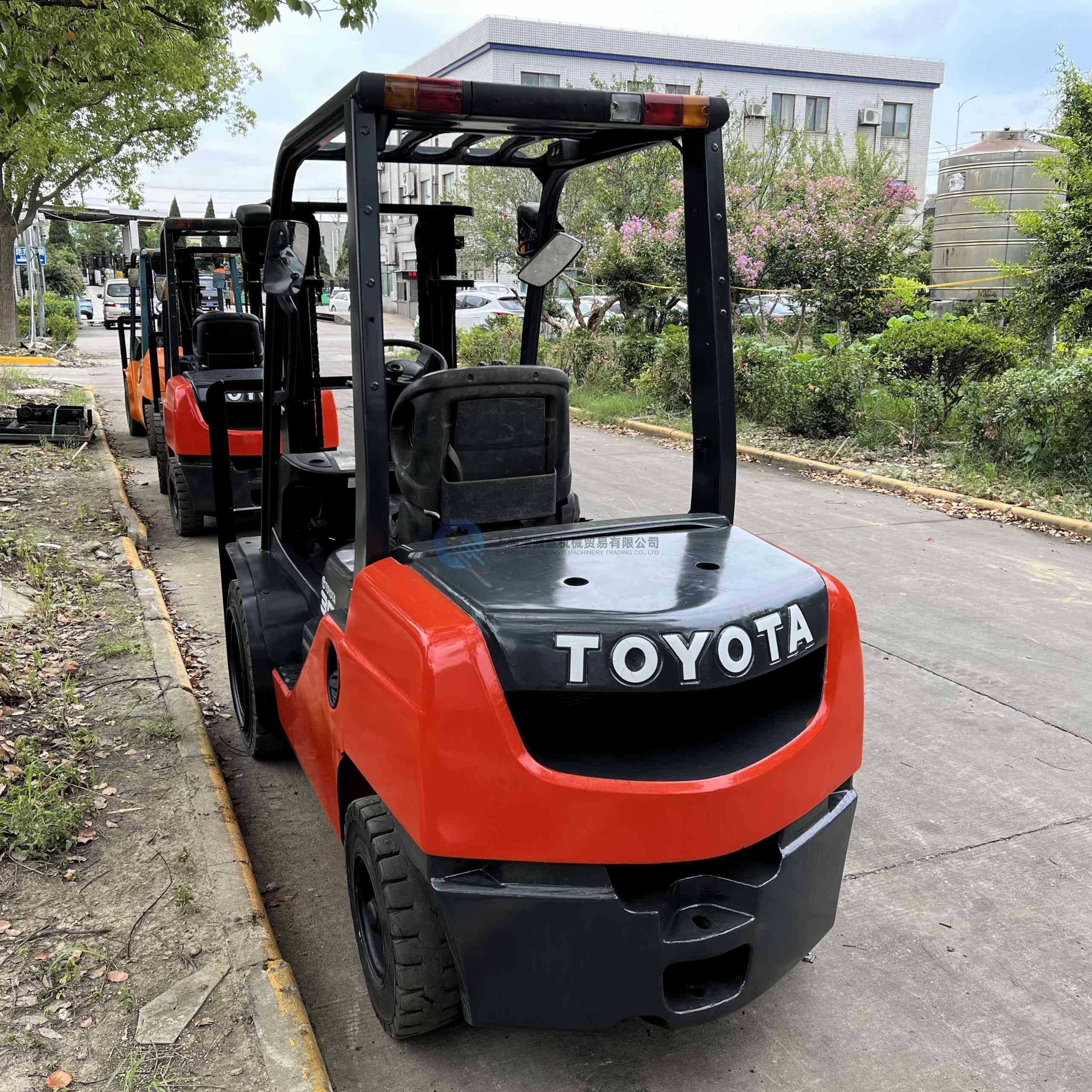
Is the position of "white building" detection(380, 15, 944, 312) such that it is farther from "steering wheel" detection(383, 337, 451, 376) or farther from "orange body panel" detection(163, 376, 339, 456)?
"steering wheel" detection(383, 337, 451, 376)

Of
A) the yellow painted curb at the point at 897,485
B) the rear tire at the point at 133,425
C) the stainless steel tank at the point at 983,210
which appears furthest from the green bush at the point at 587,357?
the rear tire at the point at 133,425

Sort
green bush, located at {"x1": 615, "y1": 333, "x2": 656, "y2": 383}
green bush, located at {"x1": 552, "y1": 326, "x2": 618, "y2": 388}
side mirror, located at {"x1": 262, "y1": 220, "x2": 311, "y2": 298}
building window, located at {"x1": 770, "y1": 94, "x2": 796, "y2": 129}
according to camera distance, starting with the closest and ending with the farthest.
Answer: side mirror, located at {"x1": 262, "y1": 220, "x2": 311, "y2": 298} < green bush, located at {"x1": 615, "y1": 333, "x2": 656, "y2": 383} < green bush, located at {"x1": 552, "y1": 326, "x2": 618, "y2": 388} < building window, located at {"x1": 770, "y1": 94, "x2": 796, "y2": 129}

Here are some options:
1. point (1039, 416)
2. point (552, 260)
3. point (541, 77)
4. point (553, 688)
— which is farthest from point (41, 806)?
point (541, 77)

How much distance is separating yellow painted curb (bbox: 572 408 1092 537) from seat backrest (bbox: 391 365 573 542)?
4.72 meters

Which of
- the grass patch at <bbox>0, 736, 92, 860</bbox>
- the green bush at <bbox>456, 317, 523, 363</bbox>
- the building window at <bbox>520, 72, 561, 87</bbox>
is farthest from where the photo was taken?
the building window at <bbox>520, 72, 561, 87</bbox>

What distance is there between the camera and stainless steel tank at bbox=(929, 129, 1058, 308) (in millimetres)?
16047

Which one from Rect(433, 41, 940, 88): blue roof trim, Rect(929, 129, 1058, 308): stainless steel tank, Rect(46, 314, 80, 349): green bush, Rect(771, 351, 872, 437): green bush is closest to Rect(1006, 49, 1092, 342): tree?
Rect(771, 351, 872, 437): green bush

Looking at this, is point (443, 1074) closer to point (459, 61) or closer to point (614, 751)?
point (614, 751)

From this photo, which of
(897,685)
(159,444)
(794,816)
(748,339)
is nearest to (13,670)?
(794,816)

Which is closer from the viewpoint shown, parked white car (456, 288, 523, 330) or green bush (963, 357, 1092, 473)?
green bush (963, 357, 1092, 473)

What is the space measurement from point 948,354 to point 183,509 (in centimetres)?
808

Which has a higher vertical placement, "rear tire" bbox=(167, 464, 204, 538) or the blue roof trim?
the blue roof trim

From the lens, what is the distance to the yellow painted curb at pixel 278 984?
2.52 m

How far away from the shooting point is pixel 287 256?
323 centimetres
